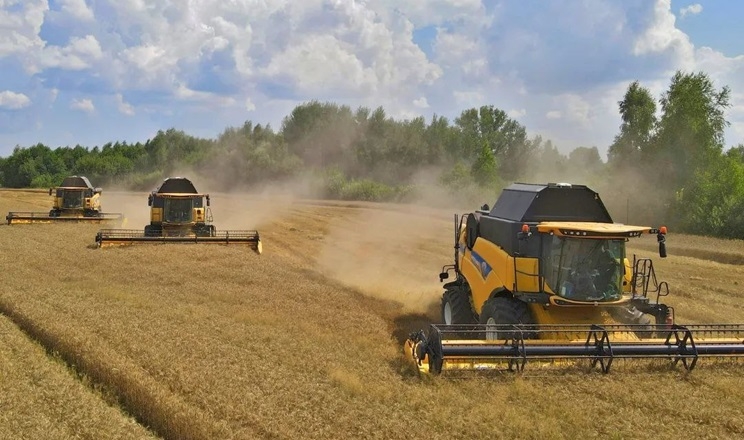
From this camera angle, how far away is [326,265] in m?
21.6

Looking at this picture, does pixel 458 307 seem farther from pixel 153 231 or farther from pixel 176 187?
pixel 176 187

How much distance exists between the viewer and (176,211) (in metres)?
25.2

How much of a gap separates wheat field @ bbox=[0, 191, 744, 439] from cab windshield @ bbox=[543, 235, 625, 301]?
1.12m

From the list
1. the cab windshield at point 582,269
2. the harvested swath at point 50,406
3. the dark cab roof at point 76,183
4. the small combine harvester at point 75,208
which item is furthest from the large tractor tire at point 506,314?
the dark cab roof at point 76,183

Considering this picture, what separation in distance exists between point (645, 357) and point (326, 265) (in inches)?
552

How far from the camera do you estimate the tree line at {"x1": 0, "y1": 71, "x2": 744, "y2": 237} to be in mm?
36656

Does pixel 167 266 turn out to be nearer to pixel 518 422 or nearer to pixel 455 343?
pixel 455 343

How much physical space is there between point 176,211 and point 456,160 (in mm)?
53502

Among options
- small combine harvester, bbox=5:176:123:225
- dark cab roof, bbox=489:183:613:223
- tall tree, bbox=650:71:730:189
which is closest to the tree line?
tall tree, bbox=650:71:730:189

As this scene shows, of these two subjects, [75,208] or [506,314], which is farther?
[75,208]

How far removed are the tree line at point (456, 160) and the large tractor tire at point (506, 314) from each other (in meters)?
13.1

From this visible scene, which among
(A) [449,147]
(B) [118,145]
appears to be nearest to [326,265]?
(A) [449,147]

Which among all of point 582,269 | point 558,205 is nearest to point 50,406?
point 582,269

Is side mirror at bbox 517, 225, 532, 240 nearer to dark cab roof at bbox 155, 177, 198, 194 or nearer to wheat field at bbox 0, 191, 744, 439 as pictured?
wheat field at bbox 0, 191, 744, 439
